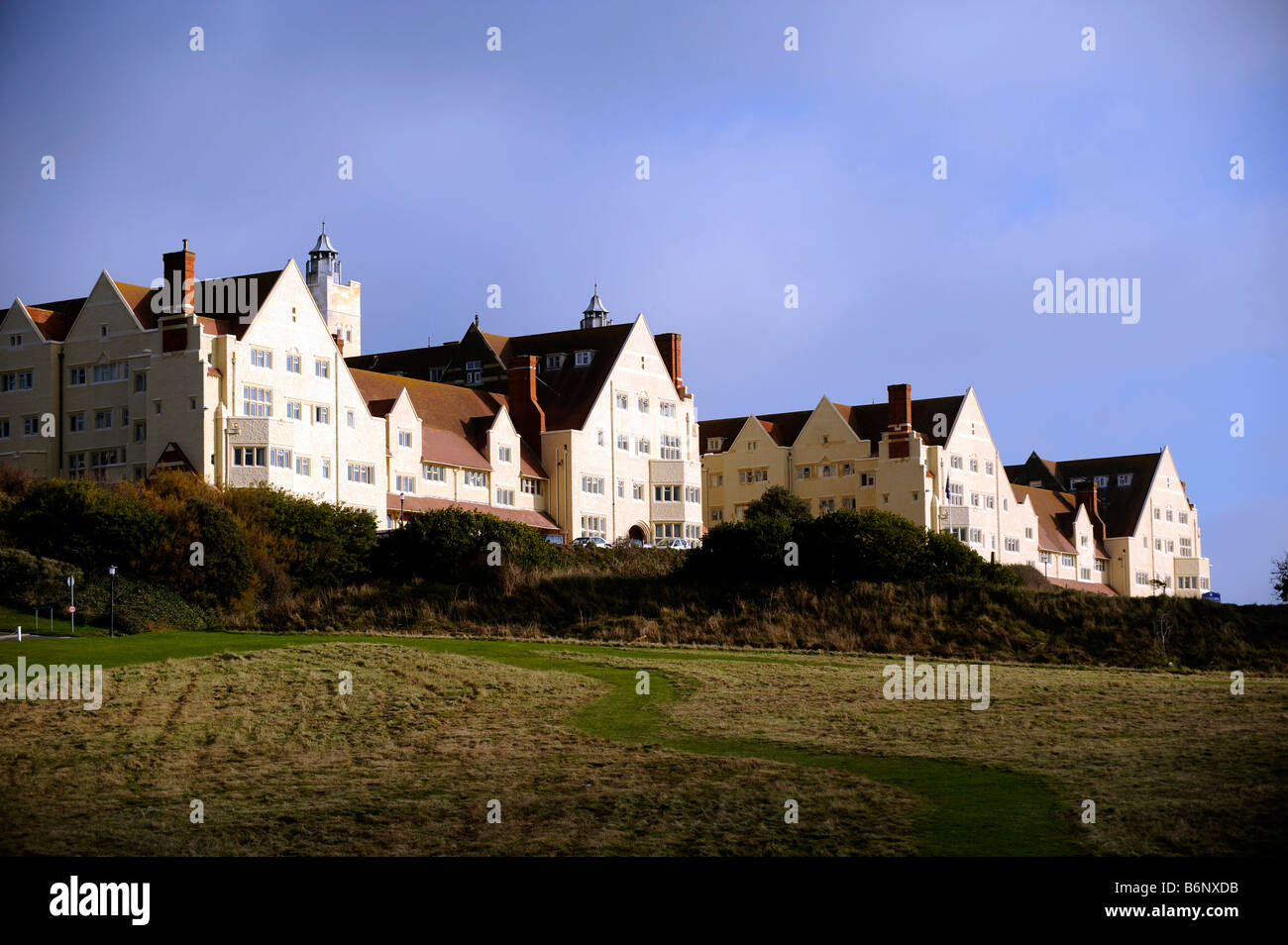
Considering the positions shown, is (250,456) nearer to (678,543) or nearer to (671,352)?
(678,543)

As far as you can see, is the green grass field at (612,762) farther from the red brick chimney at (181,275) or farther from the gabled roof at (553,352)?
the gabled roof at (553,352)

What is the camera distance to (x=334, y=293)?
138 m

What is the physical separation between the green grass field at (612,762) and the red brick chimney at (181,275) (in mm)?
34336

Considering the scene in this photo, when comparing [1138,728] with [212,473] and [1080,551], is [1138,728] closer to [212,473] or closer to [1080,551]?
[212,473]

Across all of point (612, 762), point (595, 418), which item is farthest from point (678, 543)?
point (612, 762)

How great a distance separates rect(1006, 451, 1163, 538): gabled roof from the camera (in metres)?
124

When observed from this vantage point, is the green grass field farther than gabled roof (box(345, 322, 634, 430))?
No

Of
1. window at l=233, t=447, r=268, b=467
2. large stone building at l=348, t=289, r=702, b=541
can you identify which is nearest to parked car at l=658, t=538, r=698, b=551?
large stone building at l=348, t=289, r=702, b=541

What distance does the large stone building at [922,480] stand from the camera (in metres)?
97.7

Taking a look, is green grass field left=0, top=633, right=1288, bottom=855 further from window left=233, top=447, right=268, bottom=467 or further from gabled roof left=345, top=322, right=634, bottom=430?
gabled roof left=345, top=322, right=634, bottom=430

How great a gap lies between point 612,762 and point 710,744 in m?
2.70

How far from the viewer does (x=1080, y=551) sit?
11756 cm

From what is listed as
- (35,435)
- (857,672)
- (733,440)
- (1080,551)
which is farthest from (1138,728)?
(1080,551)

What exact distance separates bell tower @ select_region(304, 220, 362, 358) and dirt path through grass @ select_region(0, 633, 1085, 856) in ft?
295
